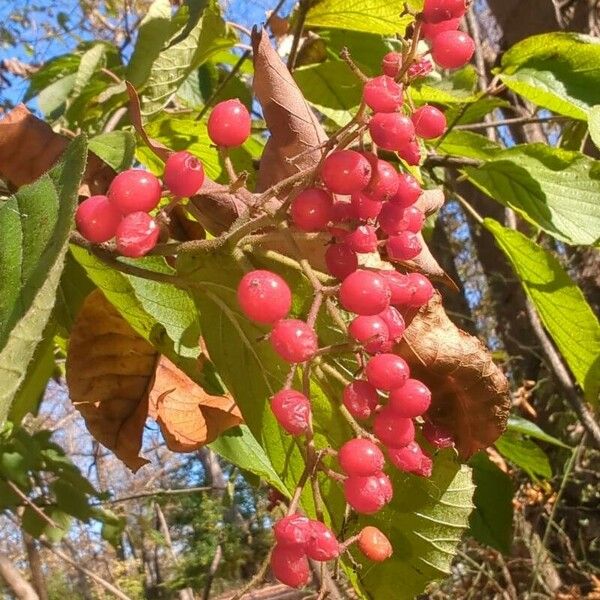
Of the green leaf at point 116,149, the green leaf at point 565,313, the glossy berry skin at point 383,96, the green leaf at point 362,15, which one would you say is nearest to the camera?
the glossy berry skin at point 383,96

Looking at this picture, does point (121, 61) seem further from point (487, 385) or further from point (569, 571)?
point (569, 571)

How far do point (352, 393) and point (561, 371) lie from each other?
107 cm

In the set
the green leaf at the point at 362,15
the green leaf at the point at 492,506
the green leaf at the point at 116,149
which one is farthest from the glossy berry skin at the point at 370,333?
the green leaf at the point at 492,506

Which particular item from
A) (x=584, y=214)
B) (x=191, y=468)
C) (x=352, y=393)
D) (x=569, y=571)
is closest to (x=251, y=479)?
(x=584, y=214)

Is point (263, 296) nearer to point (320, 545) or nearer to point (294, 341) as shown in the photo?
point (294, 341)

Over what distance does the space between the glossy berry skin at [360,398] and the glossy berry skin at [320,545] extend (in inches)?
3.0

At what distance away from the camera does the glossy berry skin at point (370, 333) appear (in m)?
0.45

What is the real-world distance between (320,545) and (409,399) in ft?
0.35

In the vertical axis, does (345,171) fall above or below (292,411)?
above

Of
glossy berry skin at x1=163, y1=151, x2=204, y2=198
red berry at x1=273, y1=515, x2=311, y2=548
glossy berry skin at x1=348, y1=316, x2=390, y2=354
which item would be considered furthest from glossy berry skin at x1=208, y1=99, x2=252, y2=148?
red berry at x1=273, y1=515, x2=311, y2=548

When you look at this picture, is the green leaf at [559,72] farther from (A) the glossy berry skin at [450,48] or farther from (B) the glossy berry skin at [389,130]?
(B) the glossy berry skin at [389,130]

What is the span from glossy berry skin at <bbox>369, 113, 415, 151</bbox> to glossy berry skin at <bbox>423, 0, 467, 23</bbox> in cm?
10

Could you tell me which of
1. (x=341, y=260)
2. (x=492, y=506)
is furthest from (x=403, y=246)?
(x=492, y=506)

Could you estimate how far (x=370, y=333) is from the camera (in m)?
0.45
